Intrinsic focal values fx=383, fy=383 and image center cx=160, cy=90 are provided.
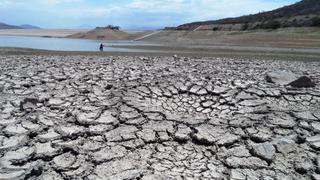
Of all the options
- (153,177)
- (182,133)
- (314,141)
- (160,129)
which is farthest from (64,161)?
(314,141)

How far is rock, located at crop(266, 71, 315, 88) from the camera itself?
22.8ft

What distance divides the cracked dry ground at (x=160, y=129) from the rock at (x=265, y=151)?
0.04 feet

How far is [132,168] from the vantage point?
4.43m

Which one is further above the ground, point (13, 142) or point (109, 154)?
point (13, 142)

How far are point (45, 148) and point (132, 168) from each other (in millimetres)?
1194

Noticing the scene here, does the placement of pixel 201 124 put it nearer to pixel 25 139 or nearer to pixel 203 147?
pixel 203 147

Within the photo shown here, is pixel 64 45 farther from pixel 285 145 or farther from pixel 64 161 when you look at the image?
pixel 285 145

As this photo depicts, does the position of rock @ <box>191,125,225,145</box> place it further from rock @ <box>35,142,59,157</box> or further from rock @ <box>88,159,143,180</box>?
rock @ <box>35,142,59,157</box>

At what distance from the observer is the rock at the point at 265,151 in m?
4.64

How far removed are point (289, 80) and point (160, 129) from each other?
124 inches

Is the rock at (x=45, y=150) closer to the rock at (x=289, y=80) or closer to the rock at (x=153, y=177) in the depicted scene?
the rock at (x=153, y=177)

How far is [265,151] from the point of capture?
4762 millimetres

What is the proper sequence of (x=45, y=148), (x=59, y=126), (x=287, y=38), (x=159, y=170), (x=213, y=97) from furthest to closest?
(x=287, y=38)
(x=213, y=97)
(x=59, y=126)
(x=45, y=148)
(x=159, y=170)

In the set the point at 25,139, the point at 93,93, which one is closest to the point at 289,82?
the point at 93,93
